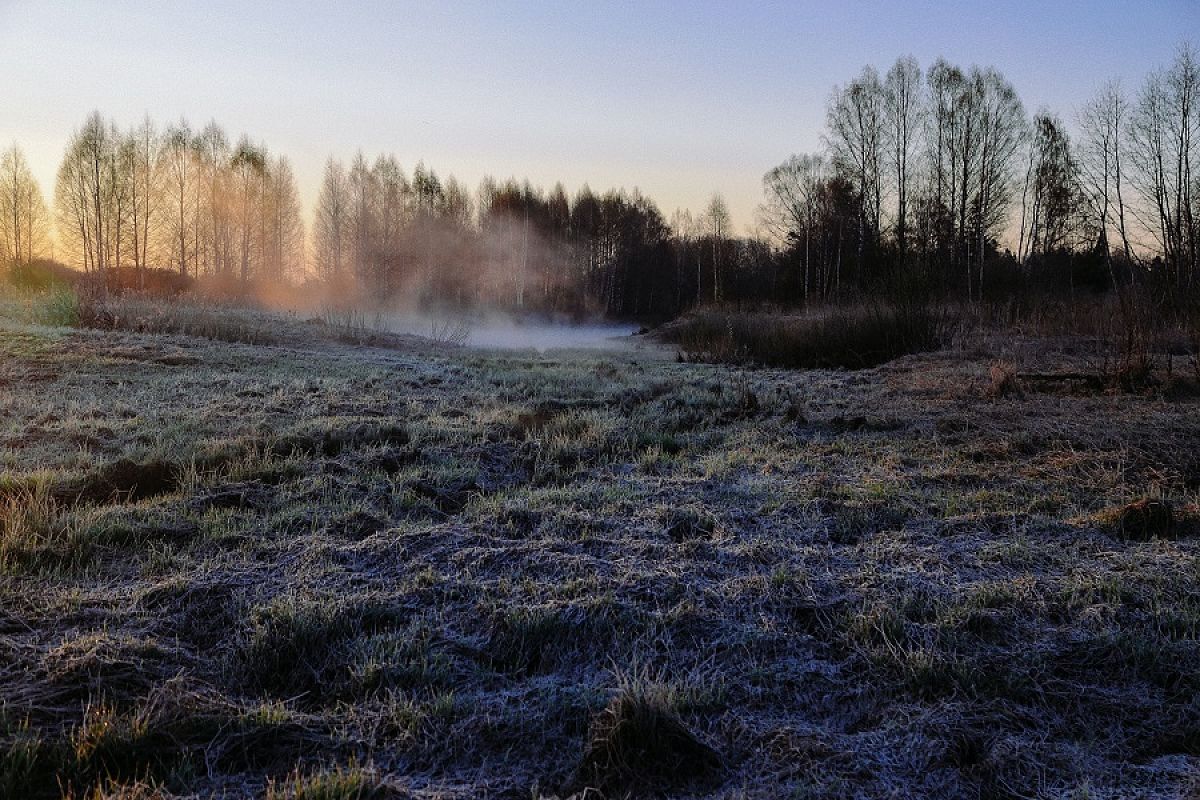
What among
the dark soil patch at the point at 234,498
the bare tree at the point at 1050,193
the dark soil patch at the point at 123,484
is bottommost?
the dark soil patch at the point at 234,498

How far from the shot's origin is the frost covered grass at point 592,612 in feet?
6.07

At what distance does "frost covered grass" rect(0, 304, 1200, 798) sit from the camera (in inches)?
72.8

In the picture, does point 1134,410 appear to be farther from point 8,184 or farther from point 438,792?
point 8,184

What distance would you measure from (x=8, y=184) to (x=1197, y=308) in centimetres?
5048

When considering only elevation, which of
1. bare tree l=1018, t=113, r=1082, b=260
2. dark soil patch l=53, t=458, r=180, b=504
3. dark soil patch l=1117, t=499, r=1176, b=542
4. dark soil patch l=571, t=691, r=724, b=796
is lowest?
dark soil patch l=571, t=691, r=724, b=796

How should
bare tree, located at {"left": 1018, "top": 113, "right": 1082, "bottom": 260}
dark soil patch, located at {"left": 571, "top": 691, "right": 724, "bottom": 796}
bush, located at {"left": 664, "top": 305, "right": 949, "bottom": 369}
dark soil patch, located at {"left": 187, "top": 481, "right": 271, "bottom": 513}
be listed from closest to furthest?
dark soil patch, located at {"left": 571, "top": 691, "right": 724, "bottom": 796} < dark soil patch, located at {"left": 187, "top": 481, "right": 271, "bottom": 513} < bush, located at {"left": 664, "top": 305, "right": 949, "bottom": 369} < bare tree, located at {"left": 1018, "top": 113, "right": 1082, "bottom": 260}

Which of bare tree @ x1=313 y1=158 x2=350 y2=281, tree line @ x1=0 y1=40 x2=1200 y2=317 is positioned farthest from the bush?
bare tree @ x1=313 y1=158 x2=350 y2=281

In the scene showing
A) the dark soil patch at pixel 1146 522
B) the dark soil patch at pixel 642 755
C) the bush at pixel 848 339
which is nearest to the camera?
the dark soil patch at pixel 642 755

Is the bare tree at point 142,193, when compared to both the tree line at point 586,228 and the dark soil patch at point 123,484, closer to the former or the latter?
the tree line at point 586,228

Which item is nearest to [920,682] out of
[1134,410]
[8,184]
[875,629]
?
[875,629]

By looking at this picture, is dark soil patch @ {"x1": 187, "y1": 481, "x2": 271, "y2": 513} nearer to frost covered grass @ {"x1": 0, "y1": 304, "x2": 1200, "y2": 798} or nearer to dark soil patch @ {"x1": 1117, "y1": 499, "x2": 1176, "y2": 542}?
frost covered grass @ {"x1": 0, "y1": 304, "x2": 1200, "y2": 798}

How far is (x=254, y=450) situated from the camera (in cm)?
478

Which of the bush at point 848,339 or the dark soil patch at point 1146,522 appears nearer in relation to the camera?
the dark soil patch at point 1146,522

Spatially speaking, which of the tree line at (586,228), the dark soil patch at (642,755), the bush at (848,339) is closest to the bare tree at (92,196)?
Result: the tree line at (586,228)
